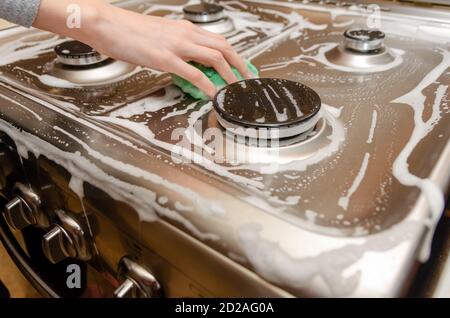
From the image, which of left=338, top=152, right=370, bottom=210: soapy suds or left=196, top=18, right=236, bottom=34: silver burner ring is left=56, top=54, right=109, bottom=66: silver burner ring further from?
left=338, top=152, right=370, bottom=210: soapy suds

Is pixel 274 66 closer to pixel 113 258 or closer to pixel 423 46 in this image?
pixel 423 46

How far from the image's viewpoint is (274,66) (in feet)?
2.52

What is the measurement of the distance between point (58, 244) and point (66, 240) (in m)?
0.02

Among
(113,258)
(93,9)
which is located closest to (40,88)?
(93,9)

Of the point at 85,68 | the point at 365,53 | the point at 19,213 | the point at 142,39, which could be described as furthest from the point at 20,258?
the point at 365,53

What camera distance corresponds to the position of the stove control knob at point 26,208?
60 cm

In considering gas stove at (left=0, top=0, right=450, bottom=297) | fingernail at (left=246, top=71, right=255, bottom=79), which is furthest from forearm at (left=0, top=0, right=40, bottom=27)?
fingernail at (left=246, top=71, right=255, bottom=79)

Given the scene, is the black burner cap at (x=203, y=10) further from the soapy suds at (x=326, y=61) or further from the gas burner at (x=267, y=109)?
the gas burner at (x=267, y=109)

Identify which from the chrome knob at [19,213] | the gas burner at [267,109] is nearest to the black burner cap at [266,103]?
the gas burner at [267,109]

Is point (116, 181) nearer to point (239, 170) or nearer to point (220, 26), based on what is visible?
point (239, 170)

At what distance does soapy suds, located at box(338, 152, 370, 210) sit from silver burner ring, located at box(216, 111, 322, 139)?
0.08m

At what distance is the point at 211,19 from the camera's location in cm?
92

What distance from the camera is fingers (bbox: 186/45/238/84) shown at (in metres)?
0.62

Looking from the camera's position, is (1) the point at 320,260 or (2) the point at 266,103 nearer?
(1) the point at 320,260
